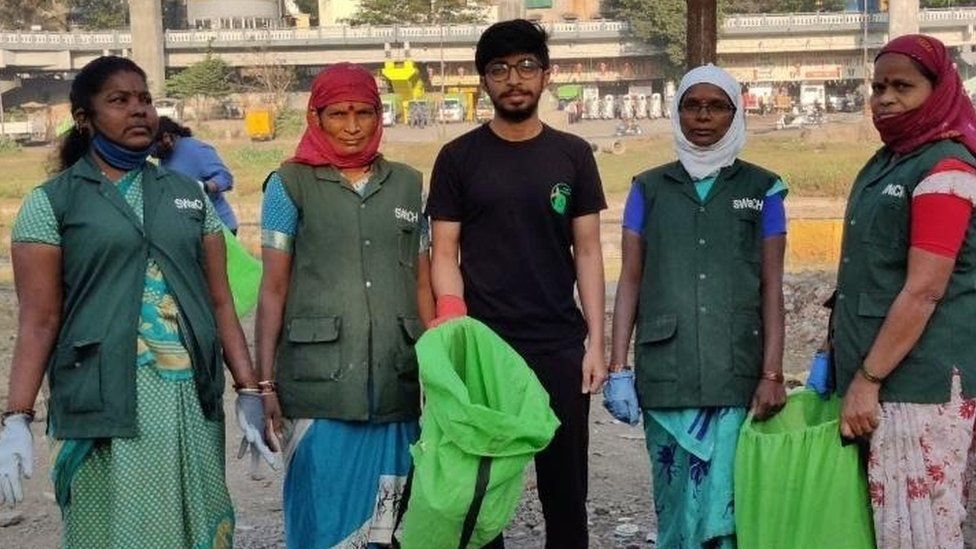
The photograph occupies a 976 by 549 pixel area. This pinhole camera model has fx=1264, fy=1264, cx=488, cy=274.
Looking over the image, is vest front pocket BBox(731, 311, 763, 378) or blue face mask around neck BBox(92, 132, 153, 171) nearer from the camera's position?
blue face mask around neck BBox(92, 132, 153, 171)

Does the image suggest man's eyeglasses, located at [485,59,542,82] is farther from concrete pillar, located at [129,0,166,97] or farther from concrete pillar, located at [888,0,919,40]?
concrete pillar, located at [129,0,166,97]

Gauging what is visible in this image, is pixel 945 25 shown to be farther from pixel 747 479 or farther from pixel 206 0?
pixel 747 479

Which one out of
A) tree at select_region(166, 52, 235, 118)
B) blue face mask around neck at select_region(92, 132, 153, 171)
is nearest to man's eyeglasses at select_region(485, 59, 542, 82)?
blue face mask around neck at select_region(92, 132, 153, 171)

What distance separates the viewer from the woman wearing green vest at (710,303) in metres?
3.44

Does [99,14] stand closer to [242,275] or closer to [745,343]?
[242,275]

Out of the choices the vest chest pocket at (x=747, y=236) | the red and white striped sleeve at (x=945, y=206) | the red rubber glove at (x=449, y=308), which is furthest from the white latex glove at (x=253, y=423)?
the red and white striped sleeve at (x=945, y=206)

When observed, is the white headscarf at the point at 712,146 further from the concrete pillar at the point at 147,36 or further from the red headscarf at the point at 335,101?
the concrete pillar at the point at 147,36

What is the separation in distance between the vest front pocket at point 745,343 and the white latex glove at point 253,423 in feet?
4.20

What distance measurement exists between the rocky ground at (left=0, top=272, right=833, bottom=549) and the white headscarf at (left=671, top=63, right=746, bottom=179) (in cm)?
178

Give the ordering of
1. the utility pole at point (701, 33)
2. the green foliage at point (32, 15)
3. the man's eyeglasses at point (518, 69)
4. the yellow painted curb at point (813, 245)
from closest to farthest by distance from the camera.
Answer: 1. the man's eyeglasses at point (518, 69)
2. the utility pole at point (701, 33)
3. the yellow painted curb at point (813, 245)
4. the green foliage at point (32, 15)

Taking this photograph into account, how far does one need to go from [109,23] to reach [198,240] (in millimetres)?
66273

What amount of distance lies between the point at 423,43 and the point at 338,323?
54.4 metres

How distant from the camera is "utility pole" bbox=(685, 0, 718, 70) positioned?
6.33m

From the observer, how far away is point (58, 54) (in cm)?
5666
